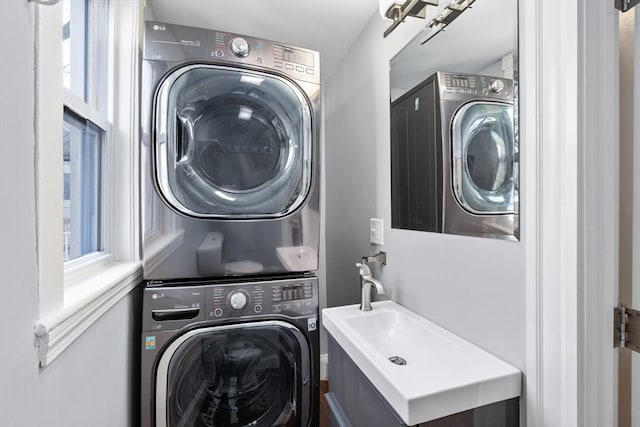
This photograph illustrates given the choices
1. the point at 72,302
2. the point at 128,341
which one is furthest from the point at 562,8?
the point at 128,341

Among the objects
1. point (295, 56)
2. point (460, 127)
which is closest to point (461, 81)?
point (460, 127)

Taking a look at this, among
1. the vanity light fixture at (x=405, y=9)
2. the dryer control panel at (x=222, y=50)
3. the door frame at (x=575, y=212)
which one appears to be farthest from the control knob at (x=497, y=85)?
the dryer control panel at (x=222, y=50)

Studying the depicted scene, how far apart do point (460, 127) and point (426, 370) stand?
33.7 inches

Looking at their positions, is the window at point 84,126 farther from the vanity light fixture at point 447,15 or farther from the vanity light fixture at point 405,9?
the vanity light fixture at point 447,15

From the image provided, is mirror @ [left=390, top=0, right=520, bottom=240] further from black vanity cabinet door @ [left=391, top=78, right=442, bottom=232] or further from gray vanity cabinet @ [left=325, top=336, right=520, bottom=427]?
gray vanity cabinet @ [left=325, top=336, right=520, bottom=427]

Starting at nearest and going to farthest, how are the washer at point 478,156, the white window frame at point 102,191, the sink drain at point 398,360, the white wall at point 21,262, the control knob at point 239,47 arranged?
the white wall at point 21,262
the white window frame at point 102,191
the washer at point 478,156
the sink drain at point 398,360
the control knob at point 239,47

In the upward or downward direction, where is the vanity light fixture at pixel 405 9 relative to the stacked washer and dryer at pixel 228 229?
upward

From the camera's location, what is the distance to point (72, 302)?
72 centimetres

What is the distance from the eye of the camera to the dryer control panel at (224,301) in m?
1.22

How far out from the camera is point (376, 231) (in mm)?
1644

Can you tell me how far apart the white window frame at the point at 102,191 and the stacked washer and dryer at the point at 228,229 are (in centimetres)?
17

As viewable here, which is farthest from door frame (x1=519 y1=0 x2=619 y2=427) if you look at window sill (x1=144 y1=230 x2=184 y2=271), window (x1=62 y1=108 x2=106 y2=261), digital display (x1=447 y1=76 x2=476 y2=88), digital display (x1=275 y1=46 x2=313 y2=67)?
window (x1=62 y1=108 x2=106 y2=261)

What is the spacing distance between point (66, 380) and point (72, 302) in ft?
0.60

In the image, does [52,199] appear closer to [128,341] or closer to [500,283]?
[128,341]
